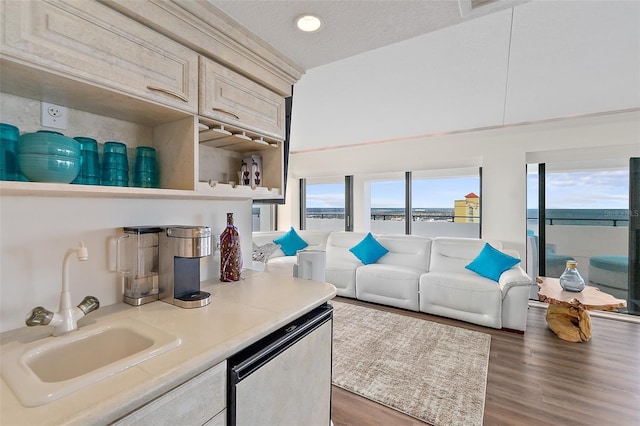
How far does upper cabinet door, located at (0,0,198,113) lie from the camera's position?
84 centimetres

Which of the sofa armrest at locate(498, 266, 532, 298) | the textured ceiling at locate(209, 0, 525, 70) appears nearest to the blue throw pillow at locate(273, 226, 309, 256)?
the sofa armrest at locate(498, 266, 532, 298)

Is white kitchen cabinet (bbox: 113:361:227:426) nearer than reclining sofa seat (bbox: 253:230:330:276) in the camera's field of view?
Yes

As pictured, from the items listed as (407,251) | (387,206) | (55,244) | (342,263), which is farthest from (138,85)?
(387,206)

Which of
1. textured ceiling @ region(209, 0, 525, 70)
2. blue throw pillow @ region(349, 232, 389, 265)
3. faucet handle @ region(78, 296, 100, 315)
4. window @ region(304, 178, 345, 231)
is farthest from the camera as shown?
window @ region(304, 178, 345, 231)

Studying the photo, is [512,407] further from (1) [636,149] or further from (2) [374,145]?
(2) [374,145]

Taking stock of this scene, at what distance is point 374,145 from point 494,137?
1.80 meters

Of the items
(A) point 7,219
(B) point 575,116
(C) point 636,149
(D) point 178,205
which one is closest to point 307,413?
(D) point 178,205

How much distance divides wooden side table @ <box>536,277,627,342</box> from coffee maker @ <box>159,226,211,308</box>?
333 cm

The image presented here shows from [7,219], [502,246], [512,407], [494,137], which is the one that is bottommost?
[512,407]

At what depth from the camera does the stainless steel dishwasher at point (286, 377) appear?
101cm

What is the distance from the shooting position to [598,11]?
5.25 feet

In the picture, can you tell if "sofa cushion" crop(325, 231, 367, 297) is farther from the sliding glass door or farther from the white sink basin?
the white sink basin

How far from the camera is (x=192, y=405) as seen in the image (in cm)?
87

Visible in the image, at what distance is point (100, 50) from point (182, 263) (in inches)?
34.8
